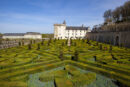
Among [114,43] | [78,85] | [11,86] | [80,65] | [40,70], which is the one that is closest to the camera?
[11,86]

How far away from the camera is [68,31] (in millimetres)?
62812

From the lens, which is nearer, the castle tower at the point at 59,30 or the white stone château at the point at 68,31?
the castle tower at the point at 59,30

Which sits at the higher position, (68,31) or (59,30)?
(59,30)

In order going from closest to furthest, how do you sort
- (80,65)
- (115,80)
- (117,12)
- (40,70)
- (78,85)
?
(78,85)
(115,80)
(40,70)
(80,65)
(117,12)

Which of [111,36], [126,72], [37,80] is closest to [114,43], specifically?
[111,36]

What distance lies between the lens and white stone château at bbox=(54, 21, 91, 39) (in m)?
61.1

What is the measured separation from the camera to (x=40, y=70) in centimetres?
809

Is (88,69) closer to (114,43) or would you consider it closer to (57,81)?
(57,81)

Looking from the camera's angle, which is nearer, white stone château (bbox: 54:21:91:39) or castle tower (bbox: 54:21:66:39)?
castle tower (bbox: 54:21:66:39)

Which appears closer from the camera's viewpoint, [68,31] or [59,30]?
[59,30]

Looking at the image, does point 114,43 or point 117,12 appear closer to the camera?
point 114,43

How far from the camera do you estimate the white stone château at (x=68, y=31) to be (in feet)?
201

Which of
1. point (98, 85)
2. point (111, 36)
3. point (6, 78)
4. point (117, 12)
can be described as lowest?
point (98, 85)

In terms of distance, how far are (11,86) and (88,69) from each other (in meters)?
6.20
